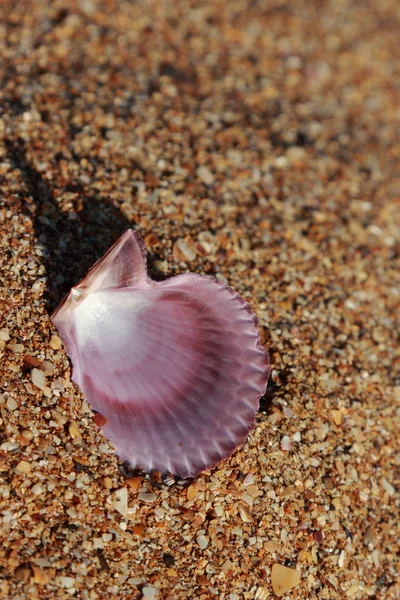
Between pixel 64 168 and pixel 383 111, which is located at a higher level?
pixel 64 168

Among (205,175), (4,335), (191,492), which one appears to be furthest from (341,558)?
(205,175)

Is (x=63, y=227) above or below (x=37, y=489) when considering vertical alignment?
above

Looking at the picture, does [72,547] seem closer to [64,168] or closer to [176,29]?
[64,168]

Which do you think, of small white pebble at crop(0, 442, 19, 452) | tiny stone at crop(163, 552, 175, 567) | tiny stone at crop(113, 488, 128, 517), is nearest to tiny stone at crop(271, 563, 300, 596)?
tiny stone at crop(163, 552, 175, 567)

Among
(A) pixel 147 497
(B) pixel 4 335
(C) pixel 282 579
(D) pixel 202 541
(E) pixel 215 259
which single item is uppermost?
(B) pixel 4 335

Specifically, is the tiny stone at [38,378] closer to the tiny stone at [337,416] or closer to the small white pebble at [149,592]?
the small white pebble at [149,592]

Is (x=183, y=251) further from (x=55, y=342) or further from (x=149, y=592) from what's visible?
(x=149, y=592)

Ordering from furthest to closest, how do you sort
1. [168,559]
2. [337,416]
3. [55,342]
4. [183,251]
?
[183,251] → [337,416] → [55,342] → [168,559]

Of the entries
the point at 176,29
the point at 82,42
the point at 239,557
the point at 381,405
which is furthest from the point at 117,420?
the point at 176,29
